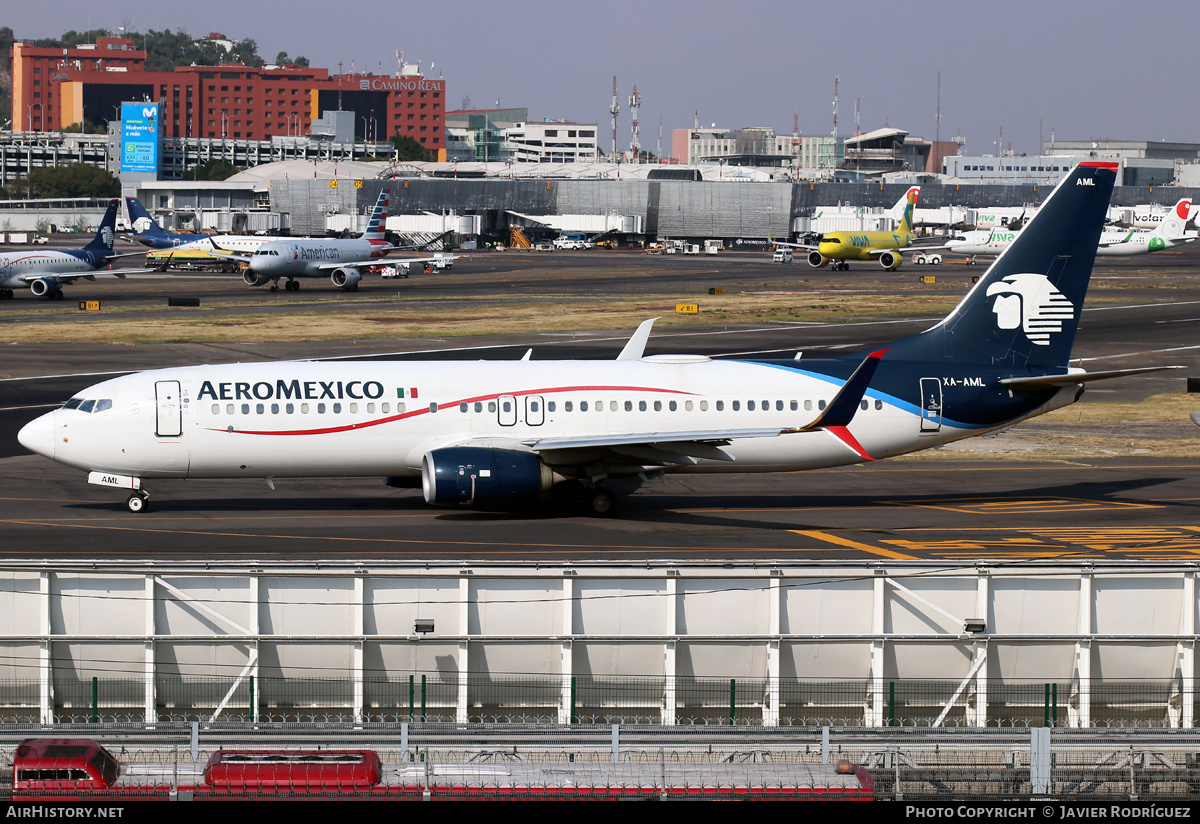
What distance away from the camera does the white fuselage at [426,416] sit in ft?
126

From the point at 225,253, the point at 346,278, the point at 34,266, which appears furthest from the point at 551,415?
the point at 225,253

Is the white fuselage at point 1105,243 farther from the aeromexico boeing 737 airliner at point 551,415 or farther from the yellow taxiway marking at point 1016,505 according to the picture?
Result: the aeromexico boeing 737 airliner at point 551,415

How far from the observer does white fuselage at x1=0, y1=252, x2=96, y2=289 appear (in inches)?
4717

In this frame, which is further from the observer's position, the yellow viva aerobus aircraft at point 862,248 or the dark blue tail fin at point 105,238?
the yellow viva aerobus aircraft at point 862,248

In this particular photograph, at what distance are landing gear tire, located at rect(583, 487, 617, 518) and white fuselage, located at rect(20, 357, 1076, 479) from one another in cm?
136

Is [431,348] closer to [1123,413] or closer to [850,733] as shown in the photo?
[1123,413]

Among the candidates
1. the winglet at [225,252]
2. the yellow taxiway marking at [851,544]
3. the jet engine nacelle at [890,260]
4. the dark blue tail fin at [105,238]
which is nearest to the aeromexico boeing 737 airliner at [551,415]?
the yellow taxiway marking at [851,544]

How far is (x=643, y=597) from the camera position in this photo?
915 inches

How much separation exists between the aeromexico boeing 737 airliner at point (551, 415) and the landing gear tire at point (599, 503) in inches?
2.2

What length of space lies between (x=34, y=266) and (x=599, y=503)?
323 feet

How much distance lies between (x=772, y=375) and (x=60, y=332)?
67455 millimetres

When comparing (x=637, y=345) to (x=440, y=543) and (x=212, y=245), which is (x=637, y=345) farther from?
(x=212, y=245)

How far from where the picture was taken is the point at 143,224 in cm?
18650

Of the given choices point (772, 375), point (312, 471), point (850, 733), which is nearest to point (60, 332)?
point (312, 471)
